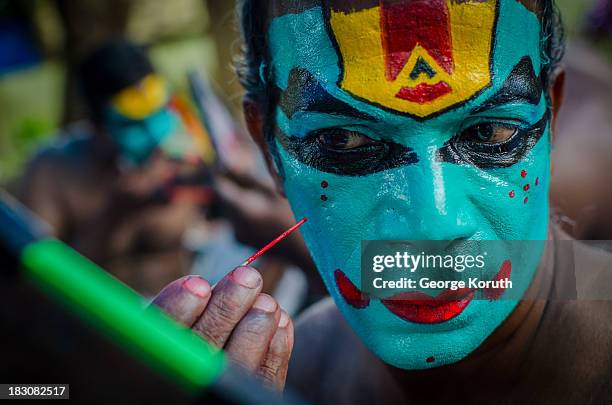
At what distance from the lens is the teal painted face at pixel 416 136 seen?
142cm

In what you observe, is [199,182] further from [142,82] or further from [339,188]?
[339,188]

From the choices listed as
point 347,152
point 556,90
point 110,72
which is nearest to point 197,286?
point 347,152

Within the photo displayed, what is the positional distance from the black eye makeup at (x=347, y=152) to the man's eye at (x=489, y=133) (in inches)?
4.9

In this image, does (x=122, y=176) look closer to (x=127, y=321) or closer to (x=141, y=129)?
(x=141, y=129)

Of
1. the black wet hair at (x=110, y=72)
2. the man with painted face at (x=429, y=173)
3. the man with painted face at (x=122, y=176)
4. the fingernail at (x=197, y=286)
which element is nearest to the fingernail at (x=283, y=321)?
the man with painted face at (x=429, y=173)

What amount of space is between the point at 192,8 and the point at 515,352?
385 inches

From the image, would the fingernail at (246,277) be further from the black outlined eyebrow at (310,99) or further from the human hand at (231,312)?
the black outlined eyebrow at (310,99)

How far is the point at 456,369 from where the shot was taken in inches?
68.2

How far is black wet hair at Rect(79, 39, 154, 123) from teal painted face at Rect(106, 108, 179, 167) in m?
0.16

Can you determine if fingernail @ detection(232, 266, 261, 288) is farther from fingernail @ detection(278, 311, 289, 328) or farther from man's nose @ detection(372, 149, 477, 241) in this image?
man's nose @ detection(372, 149, 477, 241)

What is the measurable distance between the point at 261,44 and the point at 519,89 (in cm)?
58

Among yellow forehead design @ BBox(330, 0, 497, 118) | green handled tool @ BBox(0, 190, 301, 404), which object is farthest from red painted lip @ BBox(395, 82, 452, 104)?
green handled tool @ BBox(0, 190, 301, 404)

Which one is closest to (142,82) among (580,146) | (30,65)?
(580,146)

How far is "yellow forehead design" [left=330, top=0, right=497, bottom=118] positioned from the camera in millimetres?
1408
